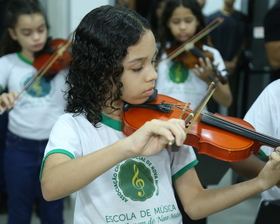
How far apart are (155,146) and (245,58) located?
2.25m

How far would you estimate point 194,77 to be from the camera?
1.78m

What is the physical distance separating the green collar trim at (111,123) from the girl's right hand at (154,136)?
19cm

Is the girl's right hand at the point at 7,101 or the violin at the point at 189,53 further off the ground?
the violin at the point at 189,53

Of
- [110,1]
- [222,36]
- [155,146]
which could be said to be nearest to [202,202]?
[155,146]

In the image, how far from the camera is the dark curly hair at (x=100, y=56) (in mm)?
891

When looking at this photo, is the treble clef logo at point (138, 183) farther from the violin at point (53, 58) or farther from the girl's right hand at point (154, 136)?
the violin at point (53, 58)

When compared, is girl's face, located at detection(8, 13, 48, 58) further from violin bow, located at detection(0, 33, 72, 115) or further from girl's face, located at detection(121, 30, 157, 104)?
girl's face, located at detection(121, 30, 157, 104)

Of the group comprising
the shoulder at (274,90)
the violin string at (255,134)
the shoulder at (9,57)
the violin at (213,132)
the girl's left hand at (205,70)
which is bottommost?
the shoulder at (9,57)

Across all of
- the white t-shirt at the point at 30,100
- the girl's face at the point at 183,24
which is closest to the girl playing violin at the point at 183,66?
the girl's face at the point at 183,24

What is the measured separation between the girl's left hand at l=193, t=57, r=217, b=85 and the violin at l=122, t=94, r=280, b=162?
0.62 m

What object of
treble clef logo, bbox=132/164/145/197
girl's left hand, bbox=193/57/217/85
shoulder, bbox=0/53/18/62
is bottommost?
shoulder, bbox=0/53/18/62

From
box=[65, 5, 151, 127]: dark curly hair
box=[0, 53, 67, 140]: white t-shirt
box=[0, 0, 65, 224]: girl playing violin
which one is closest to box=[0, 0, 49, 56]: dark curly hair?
box=[0, 0, 65, 224]: girl playing violin

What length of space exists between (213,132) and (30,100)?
3.33ft

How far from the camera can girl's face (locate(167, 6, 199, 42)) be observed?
1.80 metres
